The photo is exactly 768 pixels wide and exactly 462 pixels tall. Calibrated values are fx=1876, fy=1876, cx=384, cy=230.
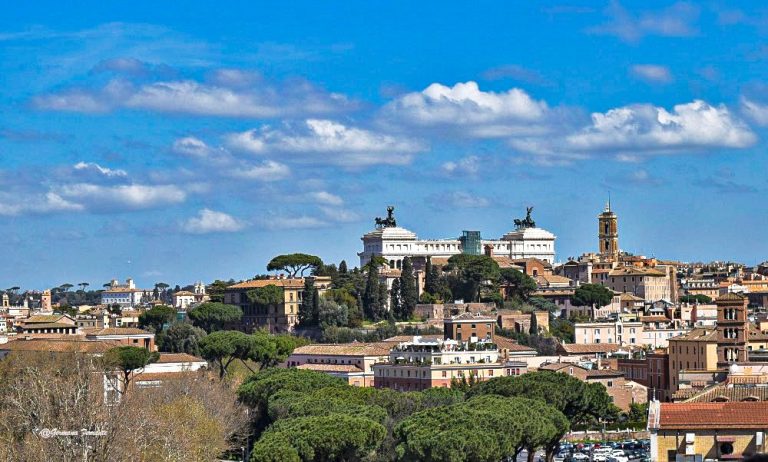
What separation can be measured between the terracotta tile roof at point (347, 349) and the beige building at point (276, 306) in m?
20.6

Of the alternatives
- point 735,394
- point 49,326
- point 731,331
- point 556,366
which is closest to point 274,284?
point 49,326

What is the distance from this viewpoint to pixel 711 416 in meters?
37.8

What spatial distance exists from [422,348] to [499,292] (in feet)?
134

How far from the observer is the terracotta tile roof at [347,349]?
95312mm

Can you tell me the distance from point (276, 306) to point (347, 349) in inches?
1108

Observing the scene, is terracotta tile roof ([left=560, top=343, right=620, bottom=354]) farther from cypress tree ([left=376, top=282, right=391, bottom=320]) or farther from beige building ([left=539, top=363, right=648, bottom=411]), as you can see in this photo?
beige building ([left=539, top=363, right=648, bottom=411])

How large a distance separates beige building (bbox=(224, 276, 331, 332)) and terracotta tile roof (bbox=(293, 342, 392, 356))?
20575 millimetres

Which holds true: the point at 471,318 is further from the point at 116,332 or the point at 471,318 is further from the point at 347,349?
the point at 116,332

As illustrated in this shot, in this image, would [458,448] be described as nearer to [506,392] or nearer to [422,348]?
[506,392]

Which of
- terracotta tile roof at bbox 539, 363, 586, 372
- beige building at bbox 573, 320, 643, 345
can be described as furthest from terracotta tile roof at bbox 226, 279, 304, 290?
terracotta tile roof at bbox 539, 363, 586, 372

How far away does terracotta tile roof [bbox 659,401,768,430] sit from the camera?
122 ft

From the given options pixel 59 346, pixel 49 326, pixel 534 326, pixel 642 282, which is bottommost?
pixel 59 346

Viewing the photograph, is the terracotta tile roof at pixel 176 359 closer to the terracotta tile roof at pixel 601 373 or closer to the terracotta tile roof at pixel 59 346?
the terracotta tile roof at pixel 59 346

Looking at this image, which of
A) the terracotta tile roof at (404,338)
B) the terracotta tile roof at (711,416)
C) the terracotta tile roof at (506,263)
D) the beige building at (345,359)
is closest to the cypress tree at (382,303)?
the terracotta tile roof at (404,338)
